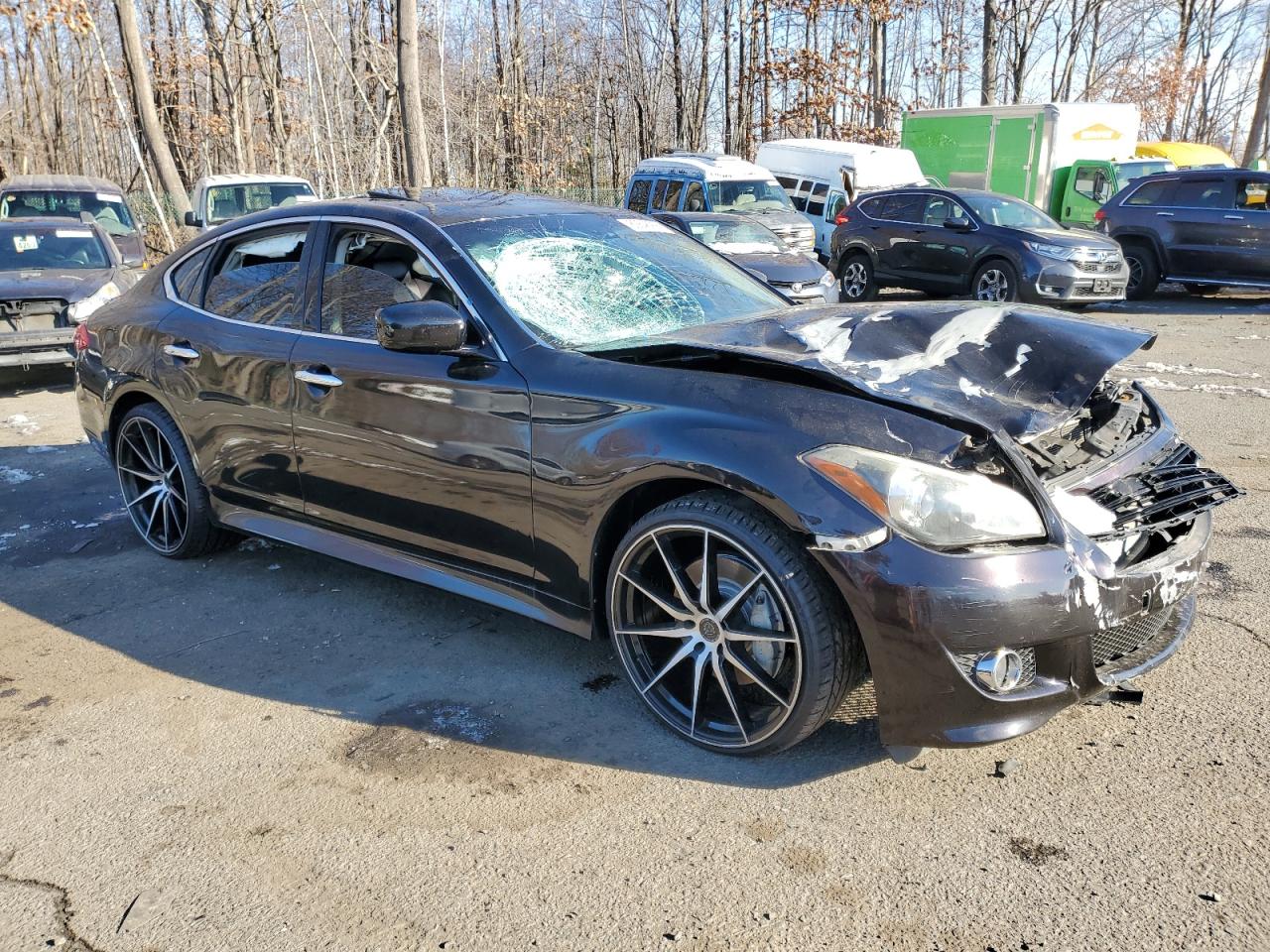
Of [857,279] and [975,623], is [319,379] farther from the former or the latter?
[857,279]

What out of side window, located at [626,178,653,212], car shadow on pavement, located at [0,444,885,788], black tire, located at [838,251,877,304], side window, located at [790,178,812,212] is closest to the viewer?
car shadow on pavement, located at [0,444,885,788]

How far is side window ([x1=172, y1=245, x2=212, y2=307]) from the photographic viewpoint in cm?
480

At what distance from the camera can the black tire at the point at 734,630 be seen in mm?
2781

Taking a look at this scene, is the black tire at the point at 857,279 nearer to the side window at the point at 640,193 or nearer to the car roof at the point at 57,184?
the side window at the point at 640,193

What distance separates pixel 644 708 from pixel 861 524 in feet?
3.54

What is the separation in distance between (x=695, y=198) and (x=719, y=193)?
0.38 m

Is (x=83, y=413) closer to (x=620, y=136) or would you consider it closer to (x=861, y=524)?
(x=861, y=524)

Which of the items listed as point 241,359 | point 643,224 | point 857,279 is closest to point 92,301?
point 241,359

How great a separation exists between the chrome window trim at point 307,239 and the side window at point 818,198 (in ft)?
52.7

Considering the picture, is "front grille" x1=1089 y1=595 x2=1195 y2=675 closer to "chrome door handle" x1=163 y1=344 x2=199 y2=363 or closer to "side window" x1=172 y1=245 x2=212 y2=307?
"chrome door handle" x1=163 y1=344 x2=199 y2=363

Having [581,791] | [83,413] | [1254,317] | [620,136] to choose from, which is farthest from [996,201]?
[620,136]

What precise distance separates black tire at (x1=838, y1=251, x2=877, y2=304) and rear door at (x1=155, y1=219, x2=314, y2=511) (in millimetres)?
12564

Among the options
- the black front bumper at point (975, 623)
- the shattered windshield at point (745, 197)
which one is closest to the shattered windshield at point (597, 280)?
the black front bumper at point (975, 623)

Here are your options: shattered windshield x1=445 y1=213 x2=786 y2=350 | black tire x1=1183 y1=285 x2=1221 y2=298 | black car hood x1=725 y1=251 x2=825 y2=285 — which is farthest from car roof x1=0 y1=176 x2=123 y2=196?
black tire x1=1183 y1=285 x2=1221 y2=298
